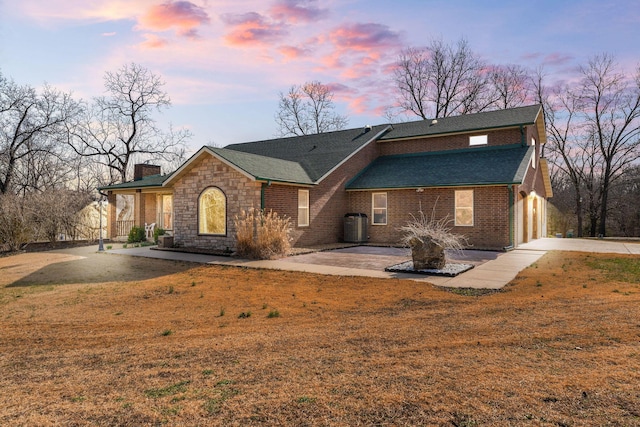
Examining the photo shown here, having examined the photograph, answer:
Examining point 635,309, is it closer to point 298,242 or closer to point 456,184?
point 456,184

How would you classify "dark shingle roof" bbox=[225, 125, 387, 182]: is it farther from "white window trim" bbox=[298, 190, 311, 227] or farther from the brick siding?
the brick siding

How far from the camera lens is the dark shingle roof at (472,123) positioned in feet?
61.3

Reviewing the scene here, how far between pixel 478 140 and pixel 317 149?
8469 millimetres

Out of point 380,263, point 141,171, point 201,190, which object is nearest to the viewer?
point 380,263

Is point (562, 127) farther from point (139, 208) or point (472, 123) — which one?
point (139, 208)

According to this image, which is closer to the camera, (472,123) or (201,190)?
(201,190)

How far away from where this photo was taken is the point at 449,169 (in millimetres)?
18109

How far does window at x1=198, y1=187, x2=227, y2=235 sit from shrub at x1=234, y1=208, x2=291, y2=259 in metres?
1.44

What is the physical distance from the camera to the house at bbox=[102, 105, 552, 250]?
15152 millimetres

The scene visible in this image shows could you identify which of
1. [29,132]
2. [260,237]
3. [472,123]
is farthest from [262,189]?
[29,132]

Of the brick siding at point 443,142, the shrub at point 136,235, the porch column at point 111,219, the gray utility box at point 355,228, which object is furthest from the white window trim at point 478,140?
the porch column at point 111,219

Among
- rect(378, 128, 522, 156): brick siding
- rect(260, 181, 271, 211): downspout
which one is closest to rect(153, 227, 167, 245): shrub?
rect(260, 181, 271, 211): downspout

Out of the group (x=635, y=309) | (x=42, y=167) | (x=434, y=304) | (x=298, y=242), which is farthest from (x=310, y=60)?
(x=42, y=167)

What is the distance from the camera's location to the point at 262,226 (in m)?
13.7
